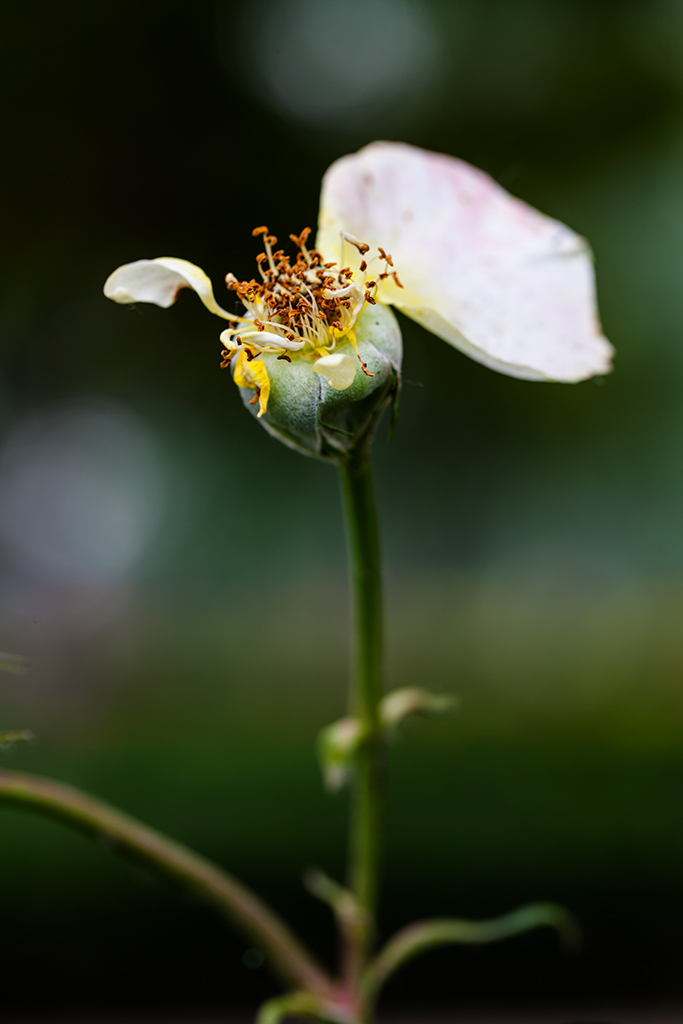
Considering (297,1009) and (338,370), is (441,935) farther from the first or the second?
(338,370)

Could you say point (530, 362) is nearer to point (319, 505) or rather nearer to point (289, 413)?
point (289, 413)

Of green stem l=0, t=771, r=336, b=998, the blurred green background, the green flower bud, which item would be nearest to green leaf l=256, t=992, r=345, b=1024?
green stem l=0, t=771, r=336, b=998

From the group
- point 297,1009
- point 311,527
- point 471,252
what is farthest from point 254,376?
point 311,527

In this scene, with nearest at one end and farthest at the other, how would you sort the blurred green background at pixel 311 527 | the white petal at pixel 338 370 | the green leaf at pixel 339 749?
the white petal at pixel 338 370
the green leaf at pixel 339 749
the blurred green background at pixel 311 527

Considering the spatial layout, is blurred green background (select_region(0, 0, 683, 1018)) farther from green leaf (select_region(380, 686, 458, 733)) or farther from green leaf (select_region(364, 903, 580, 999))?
green leaf (select_region(380, 686, 458, 733))

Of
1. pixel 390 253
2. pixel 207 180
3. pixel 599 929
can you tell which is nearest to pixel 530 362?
pixel 390 253

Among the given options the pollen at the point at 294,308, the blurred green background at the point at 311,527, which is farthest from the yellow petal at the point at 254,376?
the blurred green background at the point at 311,527

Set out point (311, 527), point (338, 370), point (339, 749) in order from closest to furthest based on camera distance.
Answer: point (338, 370) → point (339, 749) → point (311, 527)

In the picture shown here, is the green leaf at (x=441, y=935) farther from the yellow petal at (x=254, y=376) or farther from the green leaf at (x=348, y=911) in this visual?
the yellow petal at (x=254, y=376)

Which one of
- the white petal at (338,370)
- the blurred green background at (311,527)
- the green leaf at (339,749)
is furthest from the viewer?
the blurred green background at (311,527)
